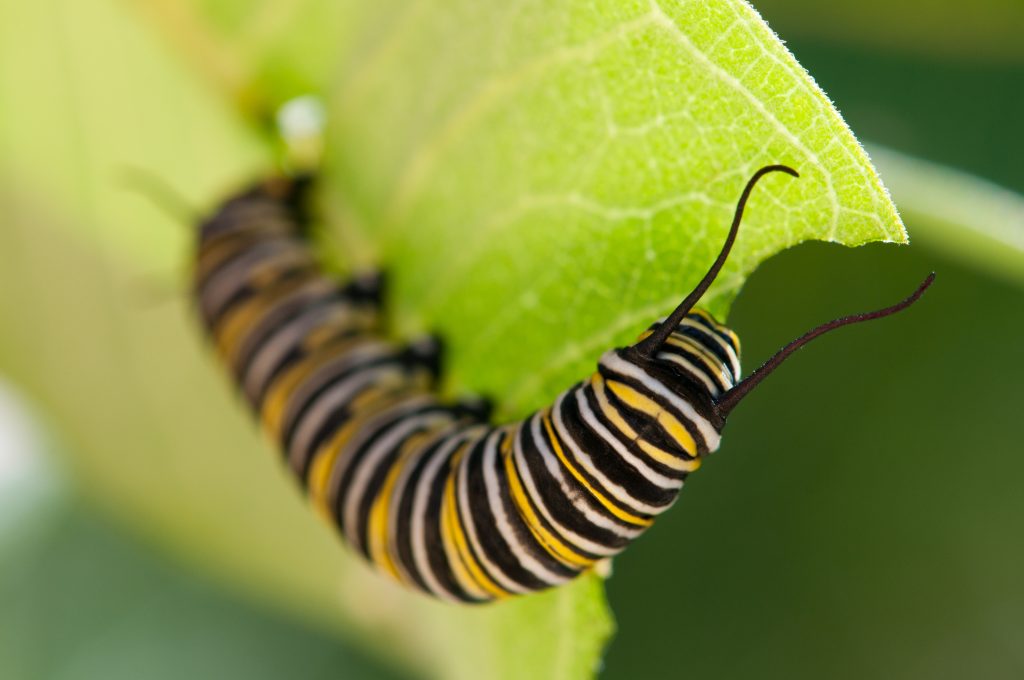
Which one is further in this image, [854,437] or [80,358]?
[80,358]

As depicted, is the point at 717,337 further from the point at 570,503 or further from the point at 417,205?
the point at 417,205

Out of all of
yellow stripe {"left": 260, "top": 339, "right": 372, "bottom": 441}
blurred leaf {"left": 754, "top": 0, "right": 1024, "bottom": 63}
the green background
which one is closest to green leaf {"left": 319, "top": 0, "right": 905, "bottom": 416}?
yellow stripe {"left": 260, "top": 339, "right": 372, "bottom": 441}

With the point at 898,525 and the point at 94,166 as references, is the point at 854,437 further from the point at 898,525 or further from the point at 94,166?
the point at 94,166

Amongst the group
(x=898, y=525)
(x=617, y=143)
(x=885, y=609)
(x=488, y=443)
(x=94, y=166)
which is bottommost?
(x=885, y=609)

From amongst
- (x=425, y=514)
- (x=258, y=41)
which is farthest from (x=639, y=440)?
(x=258, y=41)

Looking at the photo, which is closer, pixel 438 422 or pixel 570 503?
pixel 570 503

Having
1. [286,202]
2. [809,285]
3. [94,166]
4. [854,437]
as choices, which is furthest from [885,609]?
[94,166]

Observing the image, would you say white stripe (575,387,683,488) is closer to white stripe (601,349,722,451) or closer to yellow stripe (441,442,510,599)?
white stripe (601,349,722,451)
